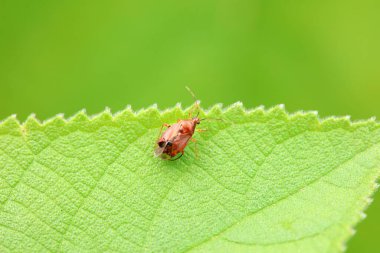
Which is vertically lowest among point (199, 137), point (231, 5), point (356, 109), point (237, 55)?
point (199, 137)

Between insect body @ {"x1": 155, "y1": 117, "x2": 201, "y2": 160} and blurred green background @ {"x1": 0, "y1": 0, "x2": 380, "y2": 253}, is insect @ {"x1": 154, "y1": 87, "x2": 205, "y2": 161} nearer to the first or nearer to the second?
insect body @ {"x1": 155, "y1": 117, "x2": 201, "y2": 160}

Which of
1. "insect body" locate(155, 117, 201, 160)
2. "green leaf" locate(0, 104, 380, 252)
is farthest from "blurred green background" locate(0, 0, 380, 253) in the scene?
"green leaf" locate(0, 104, 380, 252)

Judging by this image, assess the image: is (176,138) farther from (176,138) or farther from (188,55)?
(188,55)

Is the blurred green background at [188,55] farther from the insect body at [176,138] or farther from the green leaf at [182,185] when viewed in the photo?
the green leaf at [182,185]

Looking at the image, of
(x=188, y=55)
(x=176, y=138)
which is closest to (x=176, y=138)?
(x=176, y=138)

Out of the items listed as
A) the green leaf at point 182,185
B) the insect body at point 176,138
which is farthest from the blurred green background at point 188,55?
the green leaf at point 182,185

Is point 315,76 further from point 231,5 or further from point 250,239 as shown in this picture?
point 250,239

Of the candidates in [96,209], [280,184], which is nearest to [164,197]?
[96,209]
